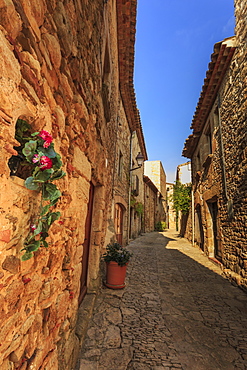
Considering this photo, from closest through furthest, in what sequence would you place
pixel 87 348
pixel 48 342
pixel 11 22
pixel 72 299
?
pixel 11 22 → pixel 48 342 → pixel 72 299 → pixel 87 348

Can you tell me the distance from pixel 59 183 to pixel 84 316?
191cm

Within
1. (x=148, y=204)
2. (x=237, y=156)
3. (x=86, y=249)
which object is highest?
(x=148, y=204)

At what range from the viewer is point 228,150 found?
17.3ft

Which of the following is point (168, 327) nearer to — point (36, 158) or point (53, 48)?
point (36, 158)

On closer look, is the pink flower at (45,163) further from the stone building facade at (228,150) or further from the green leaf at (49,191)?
the stone building facade at (228,150)

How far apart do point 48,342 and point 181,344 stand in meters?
1.84

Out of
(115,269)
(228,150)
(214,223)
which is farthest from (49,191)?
(214,223)

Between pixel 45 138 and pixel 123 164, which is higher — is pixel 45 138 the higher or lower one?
the lower one

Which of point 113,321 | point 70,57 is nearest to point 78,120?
point 70,57

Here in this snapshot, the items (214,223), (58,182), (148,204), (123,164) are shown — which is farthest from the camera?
(148,204)

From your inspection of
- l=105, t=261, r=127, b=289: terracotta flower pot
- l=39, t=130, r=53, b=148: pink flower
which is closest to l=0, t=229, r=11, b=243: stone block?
l=39, t=130, r=53, b=148: pink flower

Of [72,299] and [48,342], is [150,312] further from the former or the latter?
[48,342]

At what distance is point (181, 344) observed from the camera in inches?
90.2

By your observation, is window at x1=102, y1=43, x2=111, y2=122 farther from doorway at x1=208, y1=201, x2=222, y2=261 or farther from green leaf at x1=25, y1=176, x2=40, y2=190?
doorway at x1=208, y1=201, x2=222, y2=261
